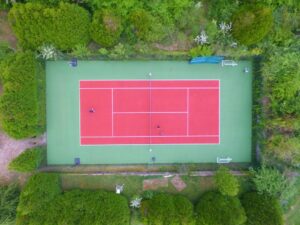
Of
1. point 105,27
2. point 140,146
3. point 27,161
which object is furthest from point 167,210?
point 105,27

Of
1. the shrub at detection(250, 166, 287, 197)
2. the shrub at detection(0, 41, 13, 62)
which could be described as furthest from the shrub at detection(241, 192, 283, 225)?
the shrub at detection(0, 41, 13, 62)

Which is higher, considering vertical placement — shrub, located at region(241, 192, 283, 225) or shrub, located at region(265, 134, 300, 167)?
shrub, located at region(265, 134, 300, 167)

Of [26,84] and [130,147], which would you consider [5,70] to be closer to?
[26,84]

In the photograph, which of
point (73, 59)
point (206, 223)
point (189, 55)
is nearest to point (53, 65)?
point (73, 59)

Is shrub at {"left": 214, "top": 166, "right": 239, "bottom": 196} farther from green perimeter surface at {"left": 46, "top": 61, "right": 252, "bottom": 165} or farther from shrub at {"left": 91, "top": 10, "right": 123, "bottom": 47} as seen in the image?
shrub at {"left": 91, "top": 10, "right": 123, "bottom": 47}

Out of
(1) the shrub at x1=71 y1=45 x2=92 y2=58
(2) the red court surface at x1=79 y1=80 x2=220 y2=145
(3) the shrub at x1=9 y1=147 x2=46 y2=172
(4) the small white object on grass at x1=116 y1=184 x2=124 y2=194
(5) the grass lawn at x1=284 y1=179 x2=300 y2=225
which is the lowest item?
(5) the grass lawn at x1=284 y1=179 x2=300 y2=225

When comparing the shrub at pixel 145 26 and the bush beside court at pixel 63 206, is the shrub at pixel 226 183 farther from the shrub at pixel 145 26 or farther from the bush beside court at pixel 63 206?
the shrub at pixel 145 26
